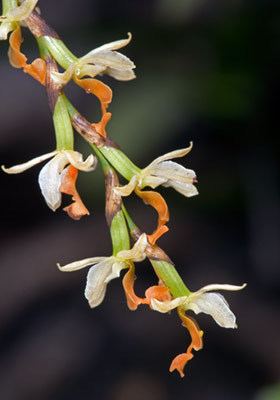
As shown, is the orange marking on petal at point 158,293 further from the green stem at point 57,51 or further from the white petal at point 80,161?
the green stem at point 57,51

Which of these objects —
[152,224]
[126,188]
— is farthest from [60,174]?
[152,224]

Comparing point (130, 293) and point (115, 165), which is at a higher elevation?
point (115, 165)

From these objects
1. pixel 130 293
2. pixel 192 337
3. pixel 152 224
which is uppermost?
pixel 130 293

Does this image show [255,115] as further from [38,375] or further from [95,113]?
[38,375]

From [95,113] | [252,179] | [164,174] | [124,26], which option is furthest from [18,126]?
[164,174]

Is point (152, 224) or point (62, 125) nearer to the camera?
point (62, 125)

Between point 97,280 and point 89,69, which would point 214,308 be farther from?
point 89,69

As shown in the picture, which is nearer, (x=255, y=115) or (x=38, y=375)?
(x=255, y=115)
